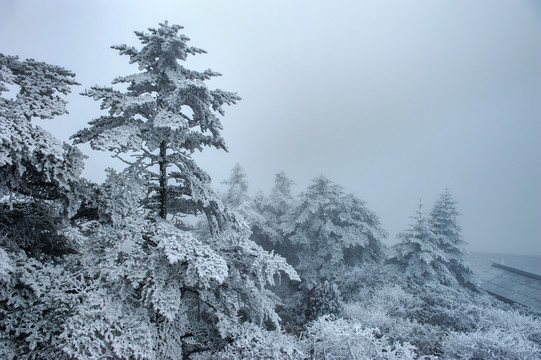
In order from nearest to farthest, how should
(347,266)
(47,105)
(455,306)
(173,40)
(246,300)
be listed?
(47,105) < (173,40) < (246,300) < (455,306) < (347,266)

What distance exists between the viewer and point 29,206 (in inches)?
241

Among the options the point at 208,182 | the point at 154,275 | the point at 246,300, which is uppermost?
the point at 208,182

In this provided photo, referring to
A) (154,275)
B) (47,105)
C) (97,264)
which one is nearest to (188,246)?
(154,275)

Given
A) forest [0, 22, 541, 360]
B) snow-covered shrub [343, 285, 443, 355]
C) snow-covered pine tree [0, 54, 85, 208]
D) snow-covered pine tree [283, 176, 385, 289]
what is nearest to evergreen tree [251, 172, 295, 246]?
snow-covered pine tree [283, 176, 385, 289]

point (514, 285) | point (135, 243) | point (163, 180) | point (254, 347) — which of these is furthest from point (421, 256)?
point (135, 243)

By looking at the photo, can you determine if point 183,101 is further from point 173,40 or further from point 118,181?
point 118,181

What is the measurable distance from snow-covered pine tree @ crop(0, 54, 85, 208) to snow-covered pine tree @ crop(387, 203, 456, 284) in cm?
1819

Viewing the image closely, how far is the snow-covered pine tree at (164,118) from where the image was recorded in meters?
5.28

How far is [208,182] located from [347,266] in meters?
15.8

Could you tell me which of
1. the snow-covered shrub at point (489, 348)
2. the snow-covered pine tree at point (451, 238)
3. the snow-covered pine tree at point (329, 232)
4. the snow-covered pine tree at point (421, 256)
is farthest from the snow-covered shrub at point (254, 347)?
the snow-covered pine tree at point (451, 238)

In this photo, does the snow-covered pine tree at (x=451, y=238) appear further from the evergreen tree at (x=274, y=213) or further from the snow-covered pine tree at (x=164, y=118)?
the snow-covered pine tree at (x=164, y=118)

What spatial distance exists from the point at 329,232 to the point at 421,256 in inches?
222

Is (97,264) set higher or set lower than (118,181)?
lower

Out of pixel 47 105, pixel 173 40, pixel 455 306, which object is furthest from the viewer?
pixel 455 306
